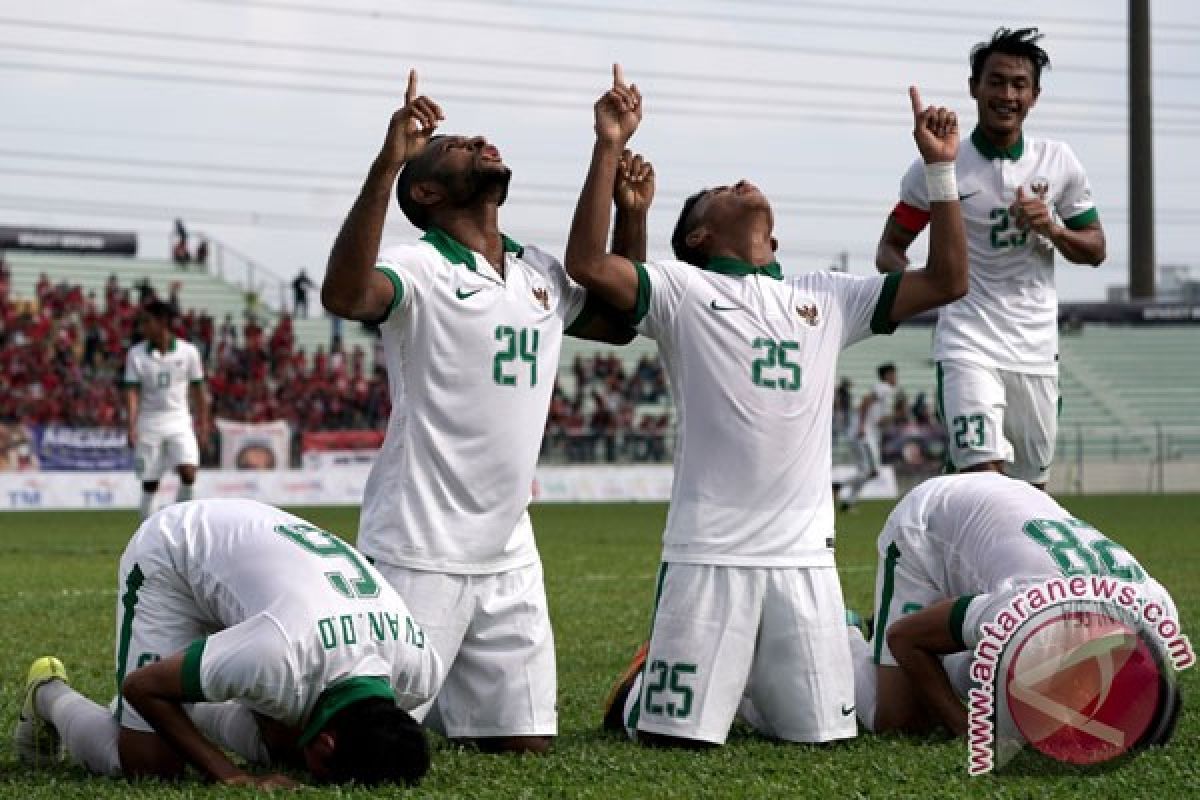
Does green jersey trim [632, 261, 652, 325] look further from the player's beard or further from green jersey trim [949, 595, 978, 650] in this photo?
green jersey trim [949, 595, 978, 650]

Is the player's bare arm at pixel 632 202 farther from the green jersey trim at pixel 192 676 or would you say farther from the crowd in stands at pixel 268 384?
the crowd in stands at pixel 268 384

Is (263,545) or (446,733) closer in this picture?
(263,545)

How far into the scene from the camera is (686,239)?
20.5 ft

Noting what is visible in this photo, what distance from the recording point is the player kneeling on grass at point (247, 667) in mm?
4773

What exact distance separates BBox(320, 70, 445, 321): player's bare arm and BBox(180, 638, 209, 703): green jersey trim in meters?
1.11

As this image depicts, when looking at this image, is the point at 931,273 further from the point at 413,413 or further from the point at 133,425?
the point at 133,425

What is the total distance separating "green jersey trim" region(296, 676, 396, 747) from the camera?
15.6 ft

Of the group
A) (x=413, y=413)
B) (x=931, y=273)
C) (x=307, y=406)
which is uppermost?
(x=931, y=273)

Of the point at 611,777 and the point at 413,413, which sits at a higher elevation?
the point at 413,413

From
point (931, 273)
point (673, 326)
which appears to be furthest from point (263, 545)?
point (931, 273)

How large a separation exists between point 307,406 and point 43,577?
71.9 ft

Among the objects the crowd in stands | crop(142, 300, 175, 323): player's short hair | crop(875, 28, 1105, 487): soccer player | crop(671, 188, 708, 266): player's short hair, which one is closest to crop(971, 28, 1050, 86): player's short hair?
crop(875, 28, 1105, 487): soccer player

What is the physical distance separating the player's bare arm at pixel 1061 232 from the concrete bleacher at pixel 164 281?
3403 centimetres

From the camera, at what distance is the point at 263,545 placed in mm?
5137
